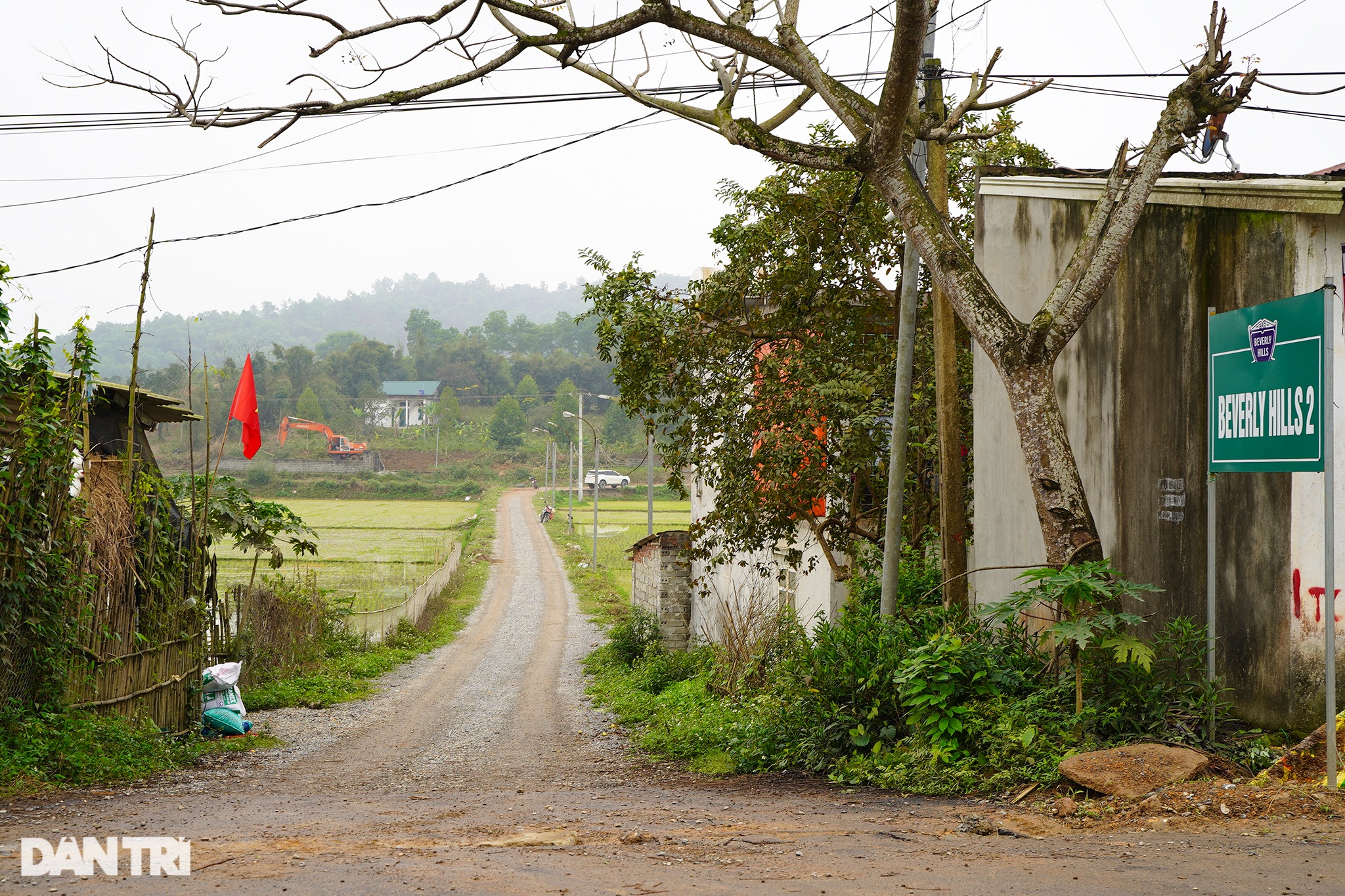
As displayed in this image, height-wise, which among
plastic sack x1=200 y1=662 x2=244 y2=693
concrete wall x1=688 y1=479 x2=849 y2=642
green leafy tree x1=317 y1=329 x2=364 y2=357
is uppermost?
green leafy tree x1=317 y1=329 x2=364 y2=357

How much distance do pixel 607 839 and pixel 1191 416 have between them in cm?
507

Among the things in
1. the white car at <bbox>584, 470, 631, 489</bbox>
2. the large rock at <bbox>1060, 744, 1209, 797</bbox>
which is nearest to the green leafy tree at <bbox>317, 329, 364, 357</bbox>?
the white car at <bbox>584, 470, 631, 489</bbox>

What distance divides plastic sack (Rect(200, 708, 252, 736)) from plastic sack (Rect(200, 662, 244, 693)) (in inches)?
10.4

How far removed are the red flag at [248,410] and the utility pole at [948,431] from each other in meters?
9.81

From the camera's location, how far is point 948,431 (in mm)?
9117

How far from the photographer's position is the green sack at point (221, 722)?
442 inches

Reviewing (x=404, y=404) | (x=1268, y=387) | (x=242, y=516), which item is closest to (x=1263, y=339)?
(x=1268, y=387)

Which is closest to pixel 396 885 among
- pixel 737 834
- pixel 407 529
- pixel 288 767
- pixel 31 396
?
pixel 737 834

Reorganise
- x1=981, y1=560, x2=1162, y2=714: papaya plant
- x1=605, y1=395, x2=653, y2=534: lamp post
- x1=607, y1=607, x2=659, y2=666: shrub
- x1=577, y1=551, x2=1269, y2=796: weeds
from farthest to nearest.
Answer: x1=607, y1=607, x2=659, y2=666: shrub < x1=605, y1=395, x2=653, y2=534: lamp post < x1=577, y1=551, x2=1269, y2=796: weeds < x1=981, y1=560, x2=1162, y2=714: papaya plant

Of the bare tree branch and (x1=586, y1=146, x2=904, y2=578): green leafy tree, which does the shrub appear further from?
the bare tree branch

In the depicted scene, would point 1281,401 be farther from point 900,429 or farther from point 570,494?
point 570,494

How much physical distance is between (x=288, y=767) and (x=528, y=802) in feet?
14.0

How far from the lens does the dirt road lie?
4.47 meters

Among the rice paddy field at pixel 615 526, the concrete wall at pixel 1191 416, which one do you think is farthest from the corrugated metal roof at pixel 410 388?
the concrete wall at pixel 1191 416
